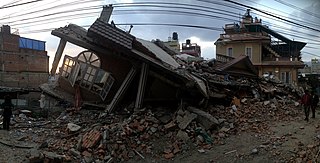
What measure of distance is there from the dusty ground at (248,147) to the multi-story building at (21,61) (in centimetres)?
2593

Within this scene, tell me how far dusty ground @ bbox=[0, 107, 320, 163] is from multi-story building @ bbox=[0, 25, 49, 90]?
25930mm

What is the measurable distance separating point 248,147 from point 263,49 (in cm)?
2605

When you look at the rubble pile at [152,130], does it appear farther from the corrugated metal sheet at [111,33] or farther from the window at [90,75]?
the corrugated metal sheet at [111,33]

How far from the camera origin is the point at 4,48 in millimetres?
37031

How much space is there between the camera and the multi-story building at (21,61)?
3694cm

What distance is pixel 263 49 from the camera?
34.7 m

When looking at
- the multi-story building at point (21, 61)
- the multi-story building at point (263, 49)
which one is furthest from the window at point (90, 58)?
the multi-story building at point (21, 61)

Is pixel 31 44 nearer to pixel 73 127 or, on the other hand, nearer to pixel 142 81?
pixel 142 81

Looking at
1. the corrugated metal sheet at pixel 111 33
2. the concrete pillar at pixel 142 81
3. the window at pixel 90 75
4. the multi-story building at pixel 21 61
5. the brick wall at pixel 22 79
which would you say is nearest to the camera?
the corrugated metal sheet at pixel 111 33

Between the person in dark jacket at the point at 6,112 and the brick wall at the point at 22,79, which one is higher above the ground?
the brick wall at the point at 22,79

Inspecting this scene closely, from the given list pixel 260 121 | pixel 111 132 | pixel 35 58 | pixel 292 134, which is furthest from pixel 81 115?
pixel 35 58

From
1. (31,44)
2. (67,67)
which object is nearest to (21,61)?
(31,44)

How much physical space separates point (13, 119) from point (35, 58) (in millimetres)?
29295

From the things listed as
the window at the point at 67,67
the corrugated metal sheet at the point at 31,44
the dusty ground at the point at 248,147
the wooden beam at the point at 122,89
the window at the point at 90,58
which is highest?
the corrugated metal sheet at the point at 31,44
